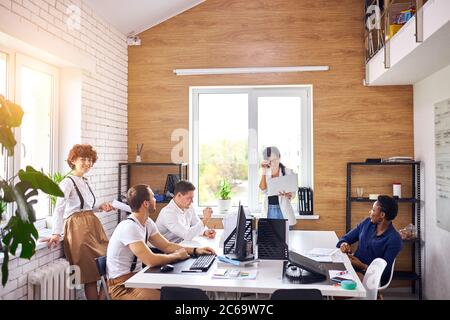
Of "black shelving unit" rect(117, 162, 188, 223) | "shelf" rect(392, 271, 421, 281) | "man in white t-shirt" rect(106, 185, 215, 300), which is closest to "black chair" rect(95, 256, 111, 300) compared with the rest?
"man in white t-shirt" rect(106, 185, 215, 300)

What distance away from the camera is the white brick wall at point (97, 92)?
10.9 feet

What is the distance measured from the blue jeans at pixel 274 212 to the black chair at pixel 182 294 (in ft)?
6.59

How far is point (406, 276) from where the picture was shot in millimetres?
4648

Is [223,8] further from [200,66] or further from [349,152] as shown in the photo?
[349,152]

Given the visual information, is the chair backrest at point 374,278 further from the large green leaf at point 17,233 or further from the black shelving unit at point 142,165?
the black shelving unit at point 142,165

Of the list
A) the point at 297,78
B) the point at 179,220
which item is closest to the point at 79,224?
the point at 179,220

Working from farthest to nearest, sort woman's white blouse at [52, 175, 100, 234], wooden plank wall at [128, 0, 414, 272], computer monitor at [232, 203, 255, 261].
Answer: wooden plank wall at [128, 0, 414, 272], woman's white blouse at [52, 175, 100, 234], computer monitor at [232, 203, 255, 261]

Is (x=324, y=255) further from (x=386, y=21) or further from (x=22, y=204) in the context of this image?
(x=386, y=21)

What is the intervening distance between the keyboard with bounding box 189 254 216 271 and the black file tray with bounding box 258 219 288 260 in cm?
37

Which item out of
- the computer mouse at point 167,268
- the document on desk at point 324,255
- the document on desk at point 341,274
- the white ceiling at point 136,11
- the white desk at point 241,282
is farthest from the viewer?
the white ceiling at point 136,11

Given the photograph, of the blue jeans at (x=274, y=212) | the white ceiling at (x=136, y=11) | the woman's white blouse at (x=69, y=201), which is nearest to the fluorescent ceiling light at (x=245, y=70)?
the white ceiling at (x=136, y=11)

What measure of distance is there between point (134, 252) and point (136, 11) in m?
2.93

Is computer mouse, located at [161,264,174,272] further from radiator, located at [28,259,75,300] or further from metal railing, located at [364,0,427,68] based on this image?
metal railing, located at [364,0,427,68]

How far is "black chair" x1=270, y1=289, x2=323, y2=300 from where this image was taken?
237cm
